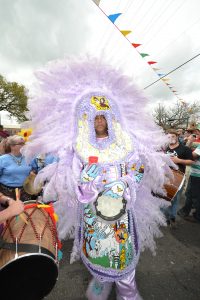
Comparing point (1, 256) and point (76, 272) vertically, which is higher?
point (1, 256)

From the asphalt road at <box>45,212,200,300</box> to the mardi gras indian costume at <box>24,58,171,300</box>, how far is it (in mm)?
451

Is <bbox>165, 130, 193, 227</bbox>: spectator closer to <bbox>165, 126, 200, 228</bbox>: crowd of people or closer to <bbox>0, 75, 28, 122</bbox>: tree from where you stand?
<bbox>165, 126, 200, 228</bbox>: crowd of people

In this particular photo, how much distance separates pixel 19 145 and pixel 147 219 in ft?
6.99

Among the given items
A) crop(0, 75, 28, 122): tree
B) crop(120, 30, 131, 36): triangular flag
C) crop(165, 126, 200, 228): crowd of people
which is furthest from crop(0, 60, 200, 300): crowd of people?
crop(0, 75, 28, 122): tree

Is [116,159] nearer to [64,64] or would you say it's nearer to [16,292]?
[64,64]

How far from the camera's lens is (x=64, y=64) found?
2209 mm

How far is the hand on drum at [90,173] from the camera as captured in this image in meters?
2.04

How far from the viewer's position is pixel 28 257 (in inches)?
56.9

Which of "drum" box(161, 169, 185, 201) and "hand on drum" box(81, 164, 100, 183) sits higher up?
"hand on drum" box(81, 164, 100, 183)

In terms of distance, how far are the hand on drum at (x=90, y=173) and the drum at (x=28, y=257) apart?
47cm

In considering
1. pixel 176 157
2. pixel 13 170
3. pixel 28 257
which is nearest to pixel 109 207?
pixel 28 257

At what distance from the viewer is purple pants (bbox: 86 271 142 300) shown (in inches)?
80.8

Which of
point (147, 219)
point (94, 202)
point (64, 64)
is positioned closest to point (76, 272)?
point (147, 219)

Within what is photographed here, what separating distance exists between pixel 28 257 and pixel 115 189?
0.82 m
